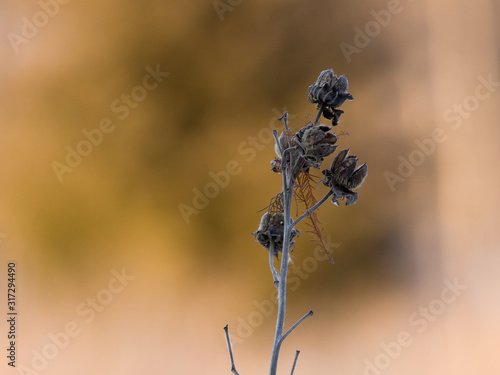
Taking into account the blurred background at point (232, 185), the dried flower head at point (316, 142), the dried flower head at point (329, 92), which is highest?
the blurred background at point (232, 185)

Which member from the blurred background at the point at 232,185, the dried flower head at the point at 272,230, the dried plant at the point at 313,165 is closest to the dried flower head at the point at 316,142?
the dried plant at the point at 313,165

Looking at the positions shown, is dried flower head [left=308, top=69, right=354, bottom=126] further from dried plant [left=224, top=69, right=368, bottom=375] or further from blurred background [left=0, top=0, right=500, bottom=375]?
blurred background [left=0, top=0, right=500, bottom=375]

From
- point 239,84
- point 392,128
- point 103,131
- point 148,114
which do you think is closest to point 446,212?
point 392,128

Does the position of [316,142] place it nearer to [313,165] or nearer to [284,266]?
[313,165]

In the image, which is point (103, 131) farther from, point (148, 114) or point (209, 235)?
point (209, 235)

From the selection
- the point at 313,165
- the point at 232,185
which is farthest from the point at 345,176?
the point at 232,185

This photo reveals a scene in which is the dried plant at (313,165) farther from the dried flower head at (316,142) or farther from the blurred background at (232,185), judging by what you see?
the blurred background at (232,185)
